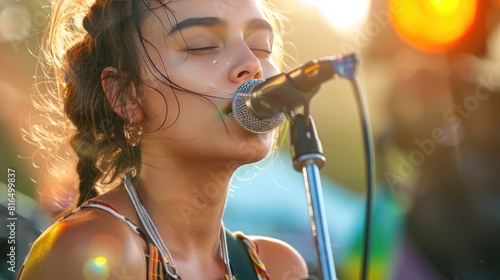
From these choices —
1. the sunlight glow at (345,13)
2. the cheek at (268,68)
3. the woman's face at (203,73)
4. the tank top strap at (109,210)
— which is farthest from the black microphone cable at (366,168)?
the sunlight glow at (345,13)

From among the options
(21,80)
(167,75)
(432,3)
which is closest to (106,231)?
(167,75)

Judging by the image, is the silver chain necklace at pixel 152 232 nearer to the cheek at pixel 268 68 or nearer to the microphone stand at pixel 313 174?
the cheek at pixel 268 68

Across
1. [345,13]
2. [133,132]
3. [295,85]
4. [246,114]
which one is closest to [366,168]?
[295,85]

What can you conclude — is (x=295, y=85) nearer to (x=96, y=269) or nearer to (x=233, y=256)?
(x=96, y=269)

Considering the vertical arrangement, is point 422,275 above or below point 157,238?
below

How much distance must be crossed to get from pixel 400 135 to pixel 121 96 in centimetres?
267

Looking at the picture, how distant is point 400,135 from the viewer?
4.45 metres

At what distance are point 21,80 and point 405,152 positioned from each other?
7.66ft

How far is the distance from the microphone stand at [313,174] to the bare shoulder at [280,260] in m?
1.07

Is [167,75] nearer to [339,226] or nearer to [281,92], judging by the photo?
[281,92]

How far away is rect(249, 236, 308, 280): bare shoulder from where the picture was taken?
2480mm

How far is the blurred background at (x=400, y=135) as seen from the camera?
13.4ft

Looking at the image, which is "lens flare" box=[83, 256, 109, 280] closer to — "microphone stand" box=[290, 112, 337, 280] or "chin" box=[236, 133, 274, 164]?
"chin" box=[236, 133, 274, 164]

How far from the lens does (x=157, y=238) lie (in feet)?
6.79
